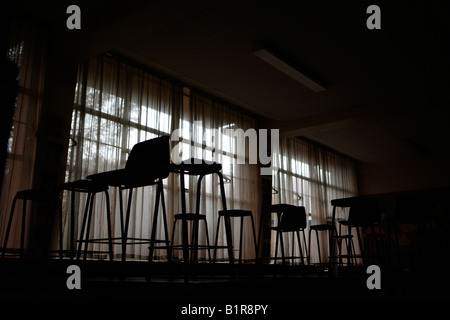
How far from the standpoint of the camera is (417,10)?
167 inches

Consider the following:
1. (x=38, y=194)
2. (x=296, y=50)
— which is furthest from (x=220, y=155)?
(x=38, y=194)

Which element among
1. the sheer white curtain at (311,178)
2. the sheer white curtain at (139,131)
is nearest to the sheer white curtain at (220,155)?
A: the sheer white curtain at (139,131)

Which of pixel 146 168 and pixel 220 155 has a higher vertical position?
pixel 220 155

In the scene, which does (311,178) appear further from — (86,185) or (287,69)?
(86,185)

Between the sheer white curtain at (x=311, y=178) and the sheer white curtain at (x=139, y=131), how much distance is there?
1.34m

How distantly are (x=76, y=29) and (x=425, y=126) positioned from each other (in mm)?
6945

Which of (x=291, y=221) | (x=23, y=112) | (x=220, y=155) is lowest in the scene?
(x=291, y=221)

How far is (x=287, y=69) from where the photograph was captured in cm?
540

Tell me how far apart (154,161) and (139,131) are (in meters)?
3.03

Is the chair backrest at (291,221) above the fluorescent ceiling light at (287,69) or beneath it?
beneath

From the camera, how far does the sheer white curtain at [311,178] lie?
26.7ft

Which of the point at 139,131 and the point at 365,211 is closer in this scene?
the point at 365,211

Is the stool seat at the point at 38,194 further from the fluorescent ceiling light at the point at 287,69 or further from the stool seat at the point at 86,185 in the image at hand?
the fluorescent ceiling light at the point at 287,69
